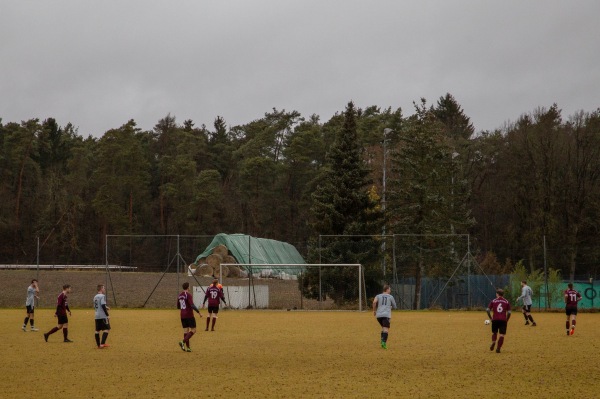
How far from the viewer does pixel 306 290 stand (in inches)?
1903

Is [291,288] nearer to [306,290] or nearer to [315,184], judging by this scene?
[306,290]

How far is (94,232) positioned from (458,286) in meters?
47.8

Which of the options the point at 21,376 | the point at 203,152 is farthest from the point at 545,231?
the point at 21,376

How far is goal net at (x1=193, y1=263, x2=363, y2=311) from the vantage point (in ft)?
155

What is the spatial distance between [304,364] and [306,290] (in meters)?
30.4

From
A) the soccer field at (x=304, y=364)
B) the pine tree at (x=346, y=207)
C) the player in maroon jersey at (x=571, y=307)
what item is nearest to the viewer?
the soccer field at (x=304, y=364)

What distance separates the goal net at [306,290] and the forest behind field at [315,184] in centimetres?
405

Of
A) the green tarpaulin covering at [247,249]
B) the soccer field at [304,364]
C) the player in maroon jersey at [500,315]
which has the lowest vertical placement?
the soccer field at [304,364]

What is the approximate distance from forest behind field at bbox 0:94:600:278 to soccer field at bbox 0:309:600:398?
82.6 feet

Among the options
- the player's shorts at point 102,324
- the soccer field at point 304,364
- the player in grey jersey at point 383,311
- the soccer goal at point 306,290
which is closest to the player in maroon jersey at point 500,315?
the soccer field at point 304,364

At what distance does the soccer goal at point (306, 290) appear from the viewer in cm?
4731

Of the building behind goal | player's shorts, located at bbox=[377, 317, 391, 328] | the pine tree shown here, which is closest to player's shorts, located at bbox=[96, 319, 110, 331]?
player's shorts, located at bbox=[377, 317, 391, 328]

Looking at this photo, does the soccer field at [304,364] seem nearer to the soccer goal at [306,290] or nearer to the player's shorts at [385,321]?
the player's shorts at [385,321]

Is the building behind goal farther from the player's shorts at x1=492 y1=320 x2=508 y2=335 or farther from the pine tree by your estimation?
the player's shorts at x1=492 y1=320 x2=508 y2=335
